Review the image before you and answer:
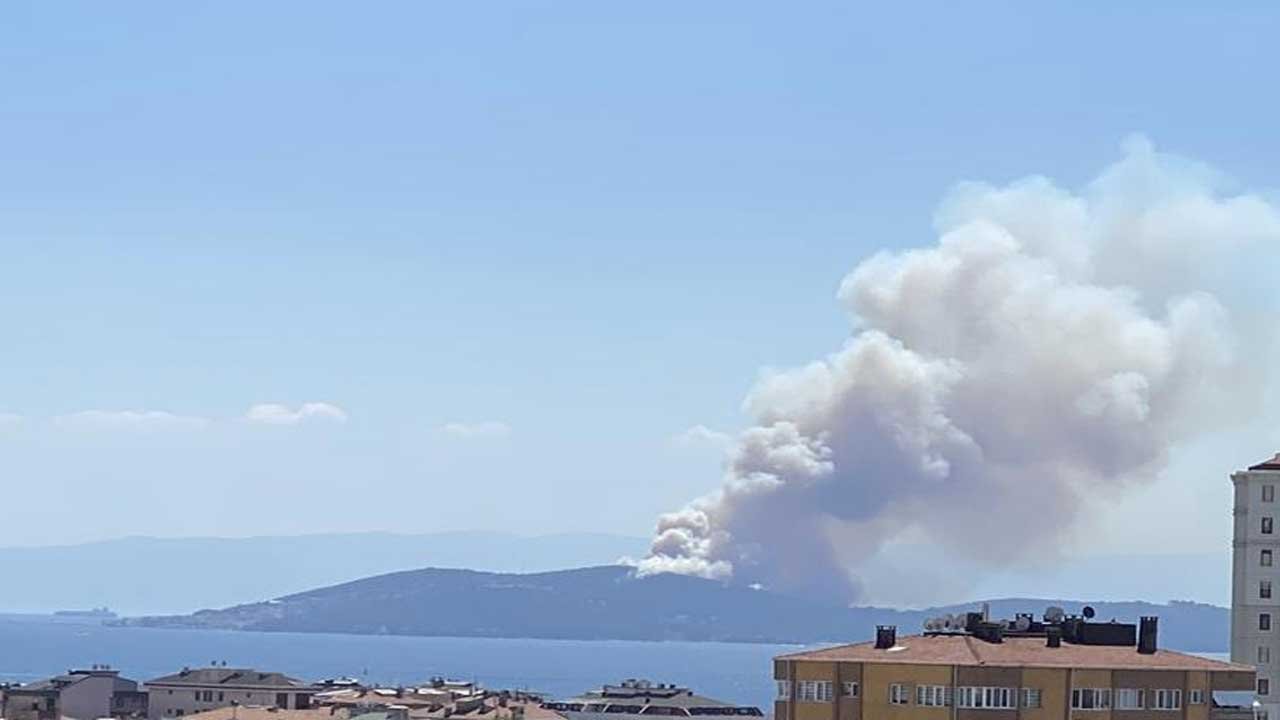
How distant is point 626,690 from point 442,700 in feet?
79.0

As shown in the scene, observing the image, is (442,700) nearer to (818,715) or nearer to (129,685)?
(129,685)

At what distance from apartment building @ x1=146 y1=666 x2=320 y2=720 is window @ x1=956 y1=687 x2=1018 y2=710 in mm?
97264

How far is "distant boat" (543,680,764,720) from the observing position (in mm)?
154250

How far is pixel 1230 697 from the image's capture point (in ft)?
250

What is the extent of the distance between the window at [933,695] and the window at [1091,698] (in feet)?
9.24

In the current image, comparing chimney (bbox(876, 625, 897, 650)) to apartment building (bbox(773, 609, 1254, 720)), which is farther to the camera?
chimney (bbox(876, 625, 897, 650))

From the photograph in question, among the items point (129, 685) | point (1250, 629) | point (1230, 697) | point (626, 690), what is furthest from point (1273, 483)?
point (129, 685)

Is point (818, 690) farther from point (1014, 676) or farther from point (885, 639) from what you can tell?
point (1014, 676)

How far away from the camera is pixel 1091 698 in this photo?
6303 centimetres

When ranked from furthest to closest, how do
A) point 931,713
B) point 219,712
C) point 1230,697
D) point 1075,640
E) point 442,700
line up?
point 442,700
point 219,712
point 1230,697
point 1075,640
point 931,713

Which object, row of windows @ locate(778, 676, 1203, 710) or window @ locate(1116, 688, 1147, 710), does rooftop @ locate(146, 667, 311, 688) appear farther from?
window @ locate(1116, 688, 1147, 710)

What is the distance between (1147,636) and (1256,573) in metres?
42.1

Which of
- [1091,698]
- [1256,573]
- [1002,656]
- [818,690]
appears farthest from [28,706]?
[1091,698]

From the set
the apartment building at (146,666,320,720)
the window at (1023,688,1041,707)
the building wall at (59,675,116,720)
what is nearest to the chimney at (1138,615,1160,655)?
the window at (1023,688,1041,707)
